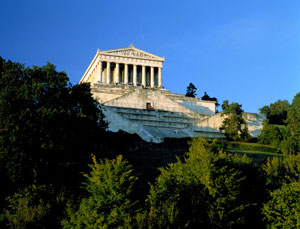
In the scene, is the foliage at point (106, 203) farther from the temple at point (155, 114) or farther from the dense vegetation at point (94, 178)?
the temple at point (155, 114)

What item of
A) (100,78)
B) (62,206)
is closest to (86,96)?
(62,206)

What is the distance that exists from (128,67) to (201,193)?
74.2 meters

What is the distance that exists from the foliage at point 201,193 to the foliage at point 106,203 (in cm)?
181

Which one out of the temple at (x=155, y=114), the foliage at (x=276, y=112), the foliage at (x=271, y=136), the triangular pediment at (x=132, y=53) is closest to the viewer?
the foliage at (x=271, y=136)

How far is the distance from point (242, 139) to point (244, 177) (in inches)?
1093

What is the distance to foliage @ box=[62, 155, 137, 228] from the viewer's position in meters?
24.8

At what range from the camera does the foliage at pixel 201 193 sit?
88.3ft

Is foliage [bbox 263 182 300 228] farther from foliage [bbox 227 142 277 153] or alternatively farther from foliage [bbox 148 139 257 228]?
foliage [bbox 227 142 277 153]

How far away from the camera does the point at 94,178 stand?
27.5 metres

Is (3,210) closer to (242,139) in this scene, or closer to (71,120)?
(71,120)

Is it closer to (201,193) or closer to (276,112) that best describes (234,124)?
(201,193)

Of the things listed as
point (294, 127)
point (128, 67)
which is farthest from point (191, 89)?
point (294, 127)

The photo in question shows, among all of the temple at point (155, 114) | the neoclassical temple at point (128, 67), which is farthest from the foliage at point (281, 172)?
the neoclassical temple at point (128, 67)

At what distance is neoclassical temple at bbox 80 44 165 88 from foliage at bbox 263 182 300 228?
68.0 m
